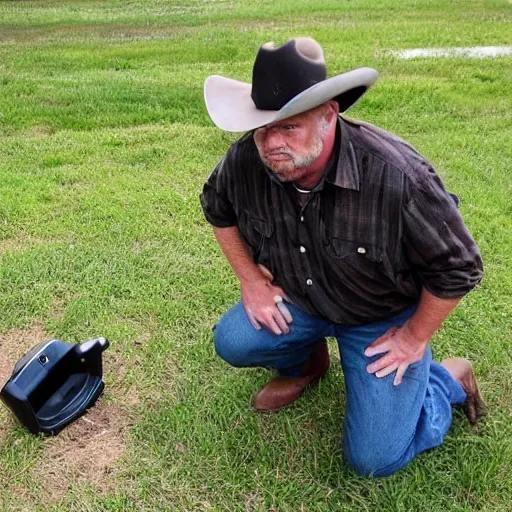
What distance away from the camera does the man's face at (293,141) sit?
1857mm

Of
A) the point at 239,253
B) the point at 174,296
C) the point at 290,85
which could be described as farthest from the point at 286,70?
the point at 174,296

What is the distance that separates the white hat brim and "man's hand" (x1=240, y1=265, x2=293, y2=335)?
67 cm

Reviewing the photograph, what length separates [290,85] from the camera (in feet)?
5.90

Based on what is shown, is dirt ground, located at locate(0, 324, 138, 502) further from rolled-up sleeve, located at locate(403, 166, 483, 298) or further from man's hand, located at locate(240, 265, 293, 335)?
rolled-up sleeve, located at locate(403, 166, 483, 298)

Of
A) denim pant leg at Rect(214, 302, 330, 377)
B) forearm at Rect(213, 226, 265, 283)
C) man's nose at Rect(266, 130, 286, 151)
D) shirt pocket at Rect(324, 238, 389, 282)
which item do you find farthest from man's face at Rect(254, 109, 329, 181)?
denim pant leg at Rect(214, 302, 330, 377)

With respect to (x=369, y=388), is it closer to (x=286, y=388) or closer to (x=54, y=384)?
(x=286, y=388)

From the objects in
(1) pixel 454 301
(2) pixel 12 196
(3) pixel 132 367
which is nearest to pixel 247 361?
(3) pixel 132 367

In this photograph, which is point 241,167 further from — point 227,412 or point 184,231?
point 184,231

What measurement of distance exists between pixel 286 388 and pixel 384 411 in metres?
0.49

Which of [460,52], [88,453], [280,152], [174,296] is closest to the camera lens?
[280,152]

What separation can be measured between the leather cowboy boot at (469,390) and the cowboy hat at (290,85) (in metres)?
1.17

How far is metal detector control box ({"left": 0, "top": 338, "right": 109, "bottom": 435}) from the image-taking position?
2420mm

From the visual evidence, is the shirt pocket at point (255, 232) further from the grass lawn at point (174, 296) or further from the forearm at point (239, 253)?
the grass lawn at point (174, 296)

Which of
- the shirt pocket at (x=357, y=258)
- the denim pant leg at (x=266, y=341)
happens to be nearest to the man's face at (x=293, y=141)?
the shirt pocket at (x=357, y=258)
